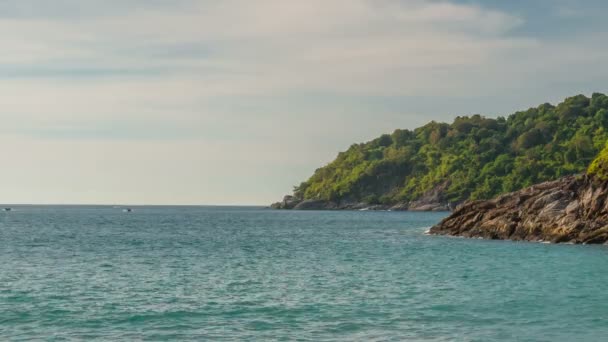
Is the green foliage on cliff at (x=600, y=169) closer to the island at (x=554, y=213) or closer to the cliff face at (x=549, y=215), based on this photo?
the island at (x=554, y=213)

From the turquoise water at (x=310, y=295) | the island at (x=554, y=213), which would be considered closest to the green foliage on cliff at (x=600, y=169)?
the island at (x=554, y=213)

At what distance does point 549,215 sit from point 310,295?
54.6 m

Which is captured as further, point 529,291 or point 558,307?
point 529,291

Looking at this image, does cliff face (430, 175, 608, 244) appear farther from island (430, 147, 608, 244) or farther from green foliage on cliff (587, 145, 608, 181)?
green foliage on cliff (587, 145, 608, 181)

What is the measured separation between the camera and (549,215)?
9231 cm

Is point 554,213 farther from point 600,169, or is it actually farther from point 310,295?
point 310,295

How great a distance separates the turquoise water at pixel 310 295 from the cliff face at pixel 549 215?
637 centimetres

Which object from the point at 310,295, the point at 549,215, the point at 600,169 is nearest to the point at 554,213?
the point at 549,215

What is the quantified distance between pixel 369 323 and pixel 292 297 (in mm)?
9821

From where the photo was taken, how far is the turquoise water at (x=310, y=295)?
3444 cm

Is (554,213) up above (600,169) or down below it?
below

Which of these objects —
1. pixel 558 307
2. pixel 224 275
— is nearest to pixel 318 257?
pixel 224 275

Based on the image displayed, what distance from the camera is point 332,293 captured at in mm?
47000

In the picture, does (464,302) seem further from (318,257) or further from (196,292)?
(318,257)
